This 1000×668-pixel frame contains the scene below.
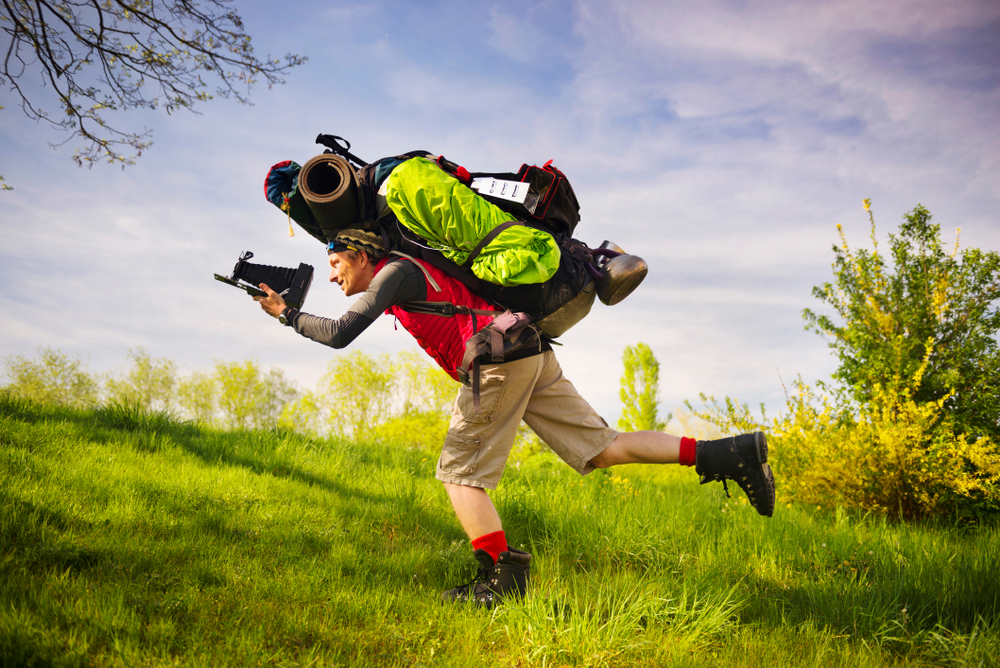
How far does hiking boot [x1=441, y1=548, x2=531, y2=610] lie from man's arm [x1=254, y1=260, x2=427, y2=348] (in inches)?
52.5

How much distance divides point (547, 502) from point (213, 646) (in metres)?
2.60

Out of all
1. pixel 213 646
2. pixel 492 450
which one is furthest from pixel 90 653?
pixel 492 450

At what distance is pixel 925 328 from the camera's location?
19.1 feet

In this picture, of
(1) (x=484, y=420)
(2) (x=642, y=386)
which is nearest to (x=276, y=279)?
(1) (x=484, y=420)

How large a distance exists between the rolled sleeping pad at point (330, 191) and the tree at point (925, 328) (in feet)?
16.9

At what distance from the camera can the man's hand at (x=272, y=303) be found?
10.0 feet

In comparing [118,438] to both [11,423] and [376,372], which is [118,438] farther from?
[376,372]

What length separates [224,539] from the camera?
3.34m

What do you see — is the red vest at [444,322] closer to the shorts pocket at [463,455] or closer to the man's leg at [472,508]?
the shorts pocket at [463,455]

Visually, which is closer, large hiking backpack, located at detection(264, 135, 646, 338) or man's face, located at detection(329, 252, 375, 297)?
large hiking backpack, located at detection(264, 135, 646, 338)

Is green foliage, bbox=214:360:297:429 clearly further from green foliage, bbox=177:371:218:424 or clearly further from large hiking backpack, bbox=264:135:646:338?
large hiking backpack, bbox=264:135:646:338

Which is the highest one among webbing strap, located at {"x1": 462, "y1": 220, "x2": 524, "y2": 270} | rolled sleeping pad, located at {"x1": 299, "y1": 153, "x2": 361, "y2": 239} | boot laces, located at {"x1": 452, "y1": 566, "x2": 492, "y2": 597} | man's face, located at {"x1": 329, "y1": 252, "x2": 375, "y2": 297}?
rolled sleeping pad, located at {"x1": 299, "y1": 153, "x2": 361, "y2": 239}

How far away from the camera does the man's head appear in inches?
120

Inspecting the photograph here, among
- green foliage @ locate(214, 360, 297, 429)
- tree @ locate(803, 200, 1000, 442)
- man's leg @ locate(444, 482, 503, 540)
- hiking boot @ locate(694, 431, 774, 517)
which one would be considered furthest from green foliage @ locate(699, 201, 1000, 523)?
green foliage @ locate(214, 360, 297, 429)
